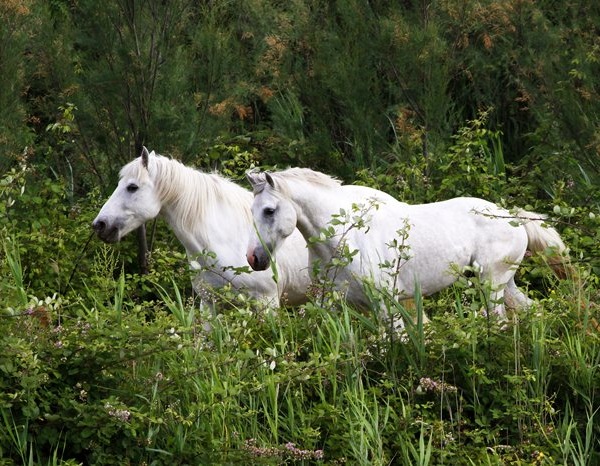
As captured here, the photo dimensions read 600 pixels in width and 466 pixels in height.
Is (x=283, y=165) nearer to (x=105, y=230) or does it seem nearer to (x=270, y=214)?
(x=105, y=230)

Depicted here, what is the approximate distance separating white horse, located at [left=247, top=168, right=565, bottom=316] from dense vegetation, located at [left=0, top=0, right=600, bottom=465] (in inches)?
8.8

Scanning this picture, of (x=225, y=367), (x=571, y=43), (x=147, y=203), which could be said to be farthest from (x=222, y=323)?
(x=571, y=43)

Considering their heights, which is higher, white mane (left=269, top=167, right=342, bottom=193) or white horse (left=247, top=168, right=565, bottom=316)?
white mane (left=269, top=167, right=342, bottom=193)

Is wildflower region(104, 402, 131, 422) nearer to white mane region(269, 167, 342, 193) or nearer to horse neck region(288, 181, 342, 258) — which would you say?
horse neck region(288, 181, 342, 258)

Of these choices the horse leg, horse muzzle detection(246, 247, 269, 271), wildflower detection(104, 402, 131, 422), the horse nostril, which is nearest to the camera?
wildflower detection(104, 402, 131, 422)

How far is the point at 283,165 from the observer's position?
10.8m

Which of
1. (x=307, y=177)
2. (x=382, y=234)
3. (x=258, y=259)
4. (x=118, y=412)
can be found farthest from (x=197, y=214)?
(x=118, y=412)

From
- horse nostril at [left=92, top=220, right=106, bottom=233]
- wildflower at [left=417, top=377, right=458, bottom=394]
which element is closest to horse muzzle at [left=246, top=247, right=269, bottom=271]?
horse nostril at [left=92, top=220, right=106, bottom=233]

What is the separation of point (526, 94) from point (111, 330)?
544 cm

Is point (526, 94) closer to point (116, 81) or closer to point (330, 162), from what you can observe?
point (330, 162)

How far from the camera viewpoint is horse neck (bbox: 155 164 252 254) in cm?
788

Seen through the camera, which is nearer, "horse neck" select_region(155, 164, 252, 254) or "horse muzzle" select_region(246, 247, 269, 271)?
"horse muzzle" select_region(246, 247, 269, 271)

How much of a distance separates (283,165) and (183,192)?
117 inches

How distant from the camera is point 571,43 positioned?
1111cm
